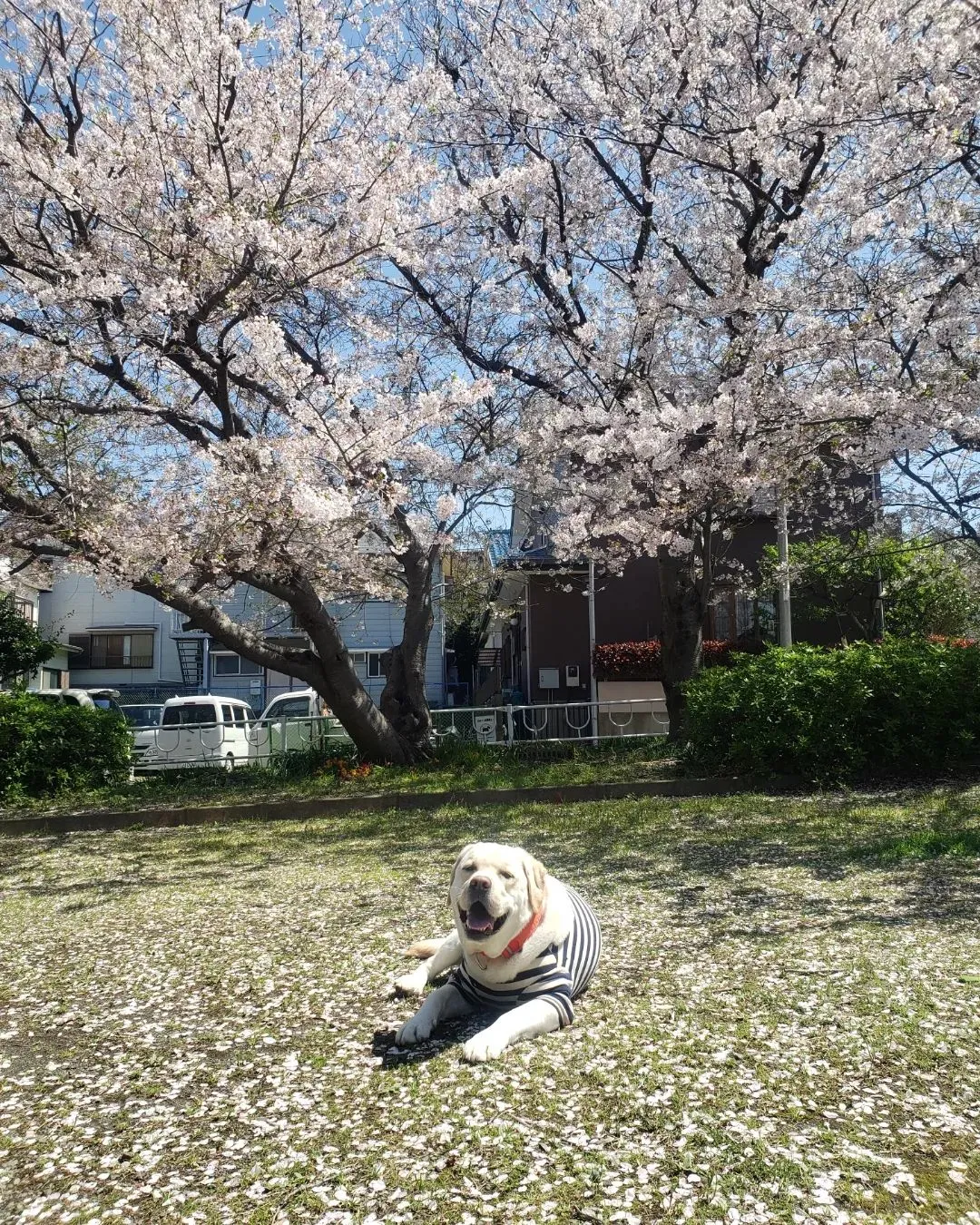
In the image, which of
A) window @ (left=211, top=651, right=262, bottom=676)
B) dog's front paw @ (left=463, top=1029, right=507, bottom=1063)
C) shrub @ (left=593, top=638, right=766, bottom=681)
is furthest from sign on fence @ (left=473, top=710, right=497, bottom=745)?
window @ (left=211, top=651, right=262, bottom=676)

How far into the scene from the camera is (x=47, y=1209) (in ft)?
7.58

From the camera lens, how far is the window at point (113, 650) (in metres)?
33.7

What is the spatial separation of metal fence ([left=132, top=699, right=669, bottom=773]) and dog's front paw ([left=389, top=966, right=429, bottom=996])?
10250 mm

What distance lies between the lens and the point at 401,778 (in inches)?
482

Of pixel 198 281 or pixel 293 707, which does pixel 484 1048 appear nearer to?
pixel 198 281

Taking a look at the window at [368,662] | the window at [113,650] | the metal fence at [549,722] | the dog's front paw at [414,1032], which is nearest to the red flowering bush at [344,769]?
the metal fence at [549,722]

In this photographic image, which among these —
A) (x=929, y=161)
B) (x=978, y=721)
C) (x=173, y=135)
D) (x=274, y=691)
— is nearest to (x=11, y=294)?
(x=173, y=135)

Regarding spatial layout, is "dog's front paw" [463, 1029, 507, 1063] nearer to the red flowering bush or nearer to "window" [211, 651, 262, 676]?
the red flowering bush

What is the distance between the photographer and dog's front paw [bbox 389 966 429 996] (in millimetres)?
3688

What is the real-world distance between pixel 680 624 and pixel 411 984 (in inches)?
408

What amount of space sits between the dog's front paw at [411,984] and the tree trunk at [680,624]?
394 inches

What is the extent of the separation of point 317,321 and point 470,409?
2.40 m

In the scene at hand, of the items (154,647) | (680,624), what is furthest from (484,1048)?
(154,647)

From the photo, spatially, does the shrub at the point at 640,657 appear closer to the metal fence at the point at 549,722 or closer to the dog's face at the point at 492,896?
the metal fence at the point at 549,722
